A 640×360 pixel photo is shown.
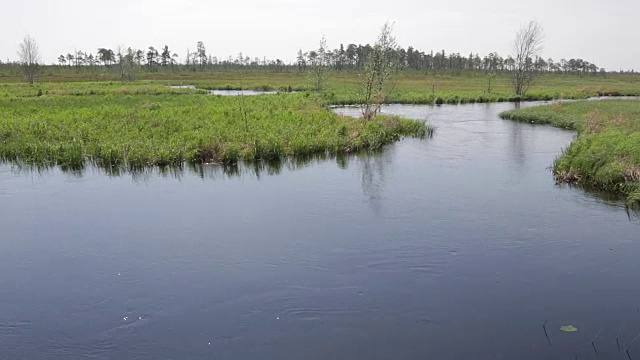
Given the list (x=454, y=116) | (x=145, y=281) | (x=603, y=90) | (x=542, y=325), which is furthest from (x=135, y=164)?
(x=603, y=90)

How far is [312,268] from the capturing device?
28.9 ft

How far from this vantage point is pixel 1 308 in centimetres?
753

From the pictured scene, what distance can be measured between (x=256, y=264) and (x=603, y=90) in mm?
50573

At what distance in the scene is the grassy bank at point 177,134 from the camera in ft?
55.8

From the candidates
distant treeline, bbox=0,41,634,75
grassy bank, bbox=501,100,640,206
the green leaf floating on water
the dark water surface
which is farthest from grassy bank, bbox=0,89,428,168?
distant treeline, bbox=0,41,634,75

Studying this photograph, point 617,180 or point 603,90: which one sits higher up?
point 603,90

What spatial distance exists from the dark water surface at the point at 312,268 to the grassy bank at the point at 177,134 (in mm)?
2081

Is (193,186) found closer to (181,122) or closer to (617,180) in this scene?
(181,122)

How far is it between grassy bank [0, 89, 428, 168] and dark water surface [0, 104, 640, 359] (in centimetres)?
208

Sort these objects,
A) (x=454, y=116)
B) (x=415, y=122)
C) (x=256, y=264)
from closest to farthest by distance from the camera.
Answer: (x=256, y=264) → (x=415, y=122) → (x=454, y=116)

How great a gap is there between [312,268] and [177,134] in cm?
1197

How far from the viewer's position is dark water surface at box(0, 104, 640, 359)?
6.63m

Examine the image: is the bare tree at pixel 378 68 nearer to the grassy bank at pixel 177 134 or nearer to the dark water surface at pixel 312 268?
the grassy bank at pixel 177 134

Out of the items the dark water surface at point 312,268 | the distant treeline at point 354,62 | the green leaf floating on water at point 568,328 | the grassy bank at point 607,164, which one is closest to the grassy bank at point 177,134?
Answer: the dark water surface at point 312,268
